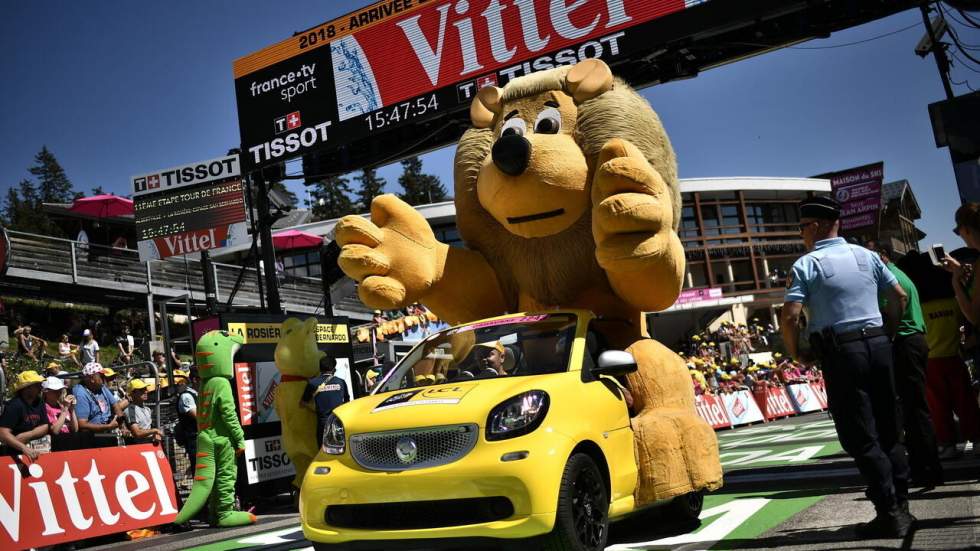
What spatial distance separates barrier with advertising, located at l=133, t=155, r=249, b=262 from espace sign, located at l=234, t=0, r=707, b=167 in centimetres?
120

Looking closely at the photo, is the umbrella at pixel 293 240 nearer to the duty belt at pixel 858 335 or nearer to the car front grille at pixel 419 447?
the car front grille at pixel 419 447

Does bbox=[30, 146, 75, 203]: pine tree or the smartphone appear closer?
the smartphone

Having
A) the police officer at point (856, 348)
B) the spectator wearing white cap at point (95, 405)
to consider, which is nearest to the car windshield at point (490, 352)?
the police officer at point (856, 348)

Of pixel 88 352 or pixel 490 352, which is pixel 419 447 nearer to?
pixel 490 352

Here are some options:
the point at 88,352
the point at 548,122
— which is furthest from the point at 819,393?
the point at 548,122

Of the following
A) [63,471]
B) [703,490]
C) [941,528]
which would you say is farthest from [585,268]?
[63,471]

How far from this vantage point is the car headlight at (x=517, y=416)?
4180mm

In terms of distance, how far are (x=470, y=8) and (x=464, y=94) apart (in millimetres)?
1387

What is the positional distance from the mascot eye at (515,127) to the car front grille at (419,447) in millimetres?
2854

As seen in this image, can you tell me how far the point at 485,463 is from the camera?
4.05 m

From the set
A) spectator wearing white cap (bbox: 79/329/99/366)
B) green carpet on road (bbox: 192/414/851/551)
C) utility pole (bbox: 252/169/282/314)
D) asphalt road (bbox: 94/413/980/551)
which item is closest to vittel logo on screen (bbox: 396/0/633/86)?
utility pole (bbox: 252/169/282/314)

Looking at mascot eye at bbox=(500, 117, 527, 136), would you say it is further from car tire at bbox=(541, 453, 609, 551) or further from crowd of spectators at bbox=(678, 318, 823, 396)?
crowd of spectators at bbox=(678, 318, 823, 396)

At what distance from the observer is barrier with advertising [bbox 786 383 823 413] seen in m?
24.5

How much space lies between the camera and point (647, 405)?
5465mm
